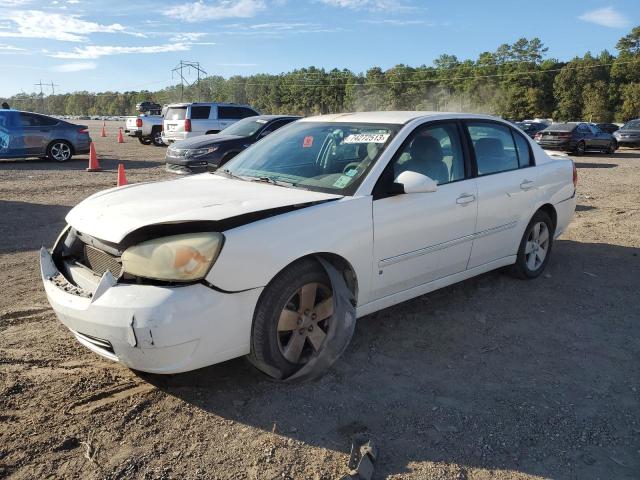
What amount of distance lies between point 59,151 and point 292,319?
14893 mm

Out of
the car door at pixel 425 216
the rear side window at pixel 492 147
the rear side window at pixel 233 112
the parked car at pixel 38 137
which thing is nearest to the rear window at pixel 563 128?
the rear side window at pixel 233 112

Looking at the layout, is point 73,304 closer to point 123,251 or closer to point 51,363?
point 123,251

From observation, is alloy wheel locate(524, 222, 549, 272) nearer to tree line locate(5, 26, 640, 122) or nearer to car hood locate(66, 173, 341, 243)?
car hood locate(66, 173, 341, 243)

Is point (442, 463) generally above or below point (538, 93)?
below

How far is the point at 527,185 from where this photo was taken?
16.6ft

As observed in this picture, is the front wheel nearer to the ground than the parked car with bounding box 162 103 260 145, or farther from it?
nearer to the ground

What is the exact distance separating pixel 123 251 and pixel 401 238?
1.82m

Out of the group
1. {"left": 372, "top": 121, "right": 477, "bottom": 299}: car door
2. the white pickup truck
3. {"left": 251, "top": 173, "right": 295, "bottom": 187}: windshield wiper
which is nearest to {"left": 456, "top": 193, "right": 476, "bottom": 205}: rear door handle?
{"left": 372, "top": 121, "right": 477, "bottom": 299}: car door

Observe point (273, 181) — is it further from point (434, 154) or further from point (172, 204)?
point (434, 154)

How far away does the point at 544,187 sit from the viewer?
5293mm

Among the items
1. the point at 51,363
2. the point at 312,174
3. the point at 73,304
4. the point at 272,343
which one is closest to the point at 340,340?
the point at 272,343

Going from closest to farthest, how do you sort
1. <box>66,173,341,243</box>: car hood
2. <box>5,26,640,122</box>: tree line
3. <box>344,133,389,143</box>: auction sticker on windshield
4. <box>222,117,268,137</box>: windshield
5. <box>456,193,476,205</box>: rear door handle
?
1. <box>66,173,341,243</box>: car hood
2. <box>344,133,389,143</box>: auction sticker on windshield
3. <box>456,193,476,205</box>: rear door handle
4. <box>222,117,268,137</box>: windshield
5. <box>5,26,640,122</box>: tree line

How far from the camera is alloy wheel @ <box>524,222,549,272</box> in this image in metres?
5.29

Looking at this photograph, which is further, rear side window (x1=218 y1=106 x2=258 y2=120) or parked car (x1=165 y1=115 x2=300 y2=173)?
rear side window (x1=218 y1=106 x2=258 y2=120)
